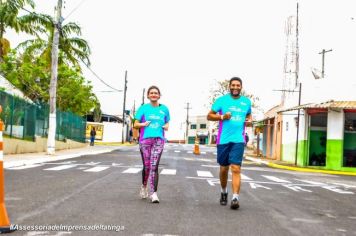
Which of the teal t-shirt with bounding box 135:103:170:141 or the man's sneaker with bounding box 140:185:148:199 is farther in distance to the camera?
the man's sneaker with bounding box 140:185:148:199

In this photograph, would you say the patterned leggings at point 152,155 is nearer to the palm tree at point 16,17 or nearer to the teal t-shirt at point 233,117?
the teal t-shirt at point 233,117

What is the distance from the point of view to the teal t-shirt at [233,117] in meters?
8.56

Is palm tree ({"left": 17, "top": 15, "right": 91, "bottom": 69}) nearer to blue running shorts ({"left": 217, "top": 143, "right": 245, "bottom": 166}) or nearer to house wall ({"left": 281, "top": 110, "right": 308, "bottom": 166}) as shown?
house wall ({"left": 281, "top": 110, "right": 308, "bottom": 166})

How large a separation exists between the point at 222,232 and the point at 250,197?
13.6 feet

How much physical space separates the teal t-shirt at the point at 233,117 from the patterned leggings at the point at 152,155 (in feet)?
3.11

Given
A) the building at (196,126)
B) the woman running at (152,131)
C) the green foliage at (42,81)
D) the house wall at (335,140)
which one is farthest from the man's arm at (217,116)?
the building at (196,126)

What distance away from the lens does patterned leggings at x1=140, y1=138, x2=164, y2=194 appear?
8.75m

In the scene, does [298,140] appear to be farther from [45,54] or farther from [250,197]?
[250,197]

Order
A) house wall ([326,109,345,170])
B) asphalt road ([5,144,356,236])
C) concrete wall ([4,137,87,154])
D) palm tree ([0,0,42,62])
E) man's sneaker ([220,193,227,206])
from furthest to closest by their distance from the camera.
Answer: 1. palm tree ([0,0,42,62])
2. house wall ([326,109,345,170])
3. concrete wall ([4,137,87,154])
4. man's sneaker ([220,193,227,206])
5. asphalt road ([5,144,356,236])

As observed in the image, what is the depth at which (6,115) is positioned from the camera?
2305 cm

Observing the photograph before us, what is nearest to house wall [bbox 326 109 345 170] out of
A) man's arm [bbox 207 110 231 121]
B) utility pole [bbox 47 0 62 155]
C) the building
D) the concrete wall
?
utility pole [bbox 47 0 62 155]

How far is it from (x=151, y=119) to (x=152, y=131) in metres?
0.19

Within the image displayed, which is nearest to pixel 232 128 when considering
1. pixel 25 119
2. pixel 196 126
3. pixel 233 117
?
pixel 233 117

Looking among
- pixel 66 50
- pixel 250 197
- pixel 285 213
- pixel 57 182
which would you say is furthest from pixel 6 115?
pixel 285 213
